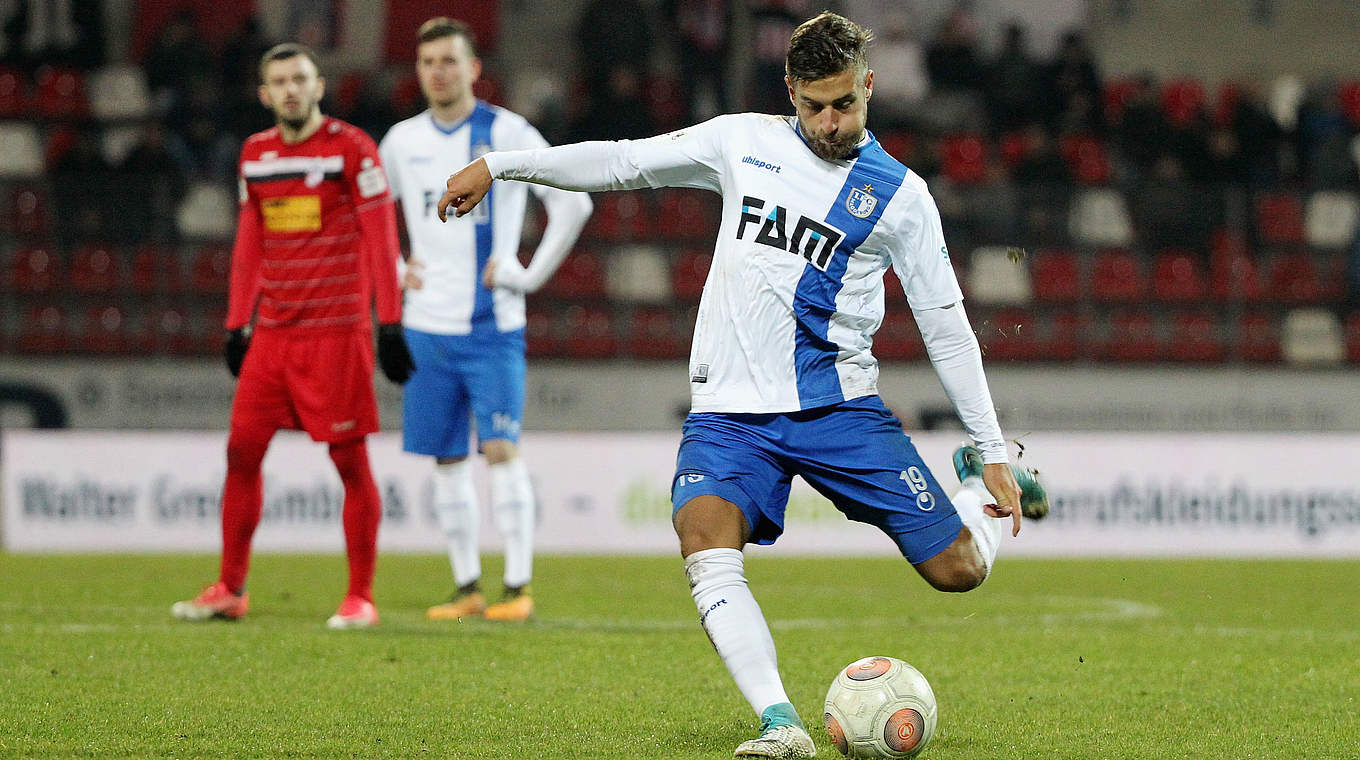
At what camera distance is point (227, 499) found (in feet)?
23.8

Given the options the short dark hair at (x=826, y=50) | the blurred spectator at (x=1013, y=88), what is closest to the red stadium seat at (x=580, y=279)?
the blurred spectator at (x=1013, y=88)

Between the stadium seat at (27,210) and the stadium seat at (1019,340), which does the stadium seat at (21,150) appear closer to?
the stadium seat at (27,210)

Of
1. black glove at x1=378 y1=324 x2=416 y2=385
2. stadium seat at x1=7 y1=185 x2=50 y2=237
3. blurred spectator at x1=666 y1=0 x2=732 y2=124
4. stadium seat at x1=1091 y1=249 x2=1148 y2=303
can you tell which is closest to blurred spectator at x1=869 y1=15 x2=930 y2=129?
blurred spectator at x1=666 y1=0 x2=732 y2=124

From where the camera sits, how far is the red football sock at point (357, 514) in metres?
7.24

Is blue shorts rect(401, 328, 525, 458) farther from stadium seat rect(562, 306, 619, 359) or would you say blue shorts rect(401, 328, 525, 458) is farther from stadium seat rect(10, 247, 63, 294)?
stadium seat rect(10, 247, 63, 294)

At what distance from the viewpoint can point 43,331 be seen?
13953 millimetres

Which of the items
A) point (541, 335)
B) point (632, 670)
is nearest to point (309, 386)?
point (632, 670)

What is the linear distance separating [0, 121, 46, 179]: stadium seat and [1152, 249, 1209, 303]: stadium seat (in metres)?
10.2

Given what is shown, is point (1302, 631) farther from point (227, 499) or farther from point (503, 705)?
point (227, 499)

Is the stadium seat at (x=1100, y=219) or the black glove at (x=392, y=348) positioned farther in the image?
the stadium seat at (x=1100, y=219)

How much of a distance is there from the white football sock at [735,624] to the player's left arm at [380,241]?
9.87 ft

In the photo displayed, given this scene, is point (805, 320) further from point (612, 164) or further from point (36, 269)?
point (36, 269)

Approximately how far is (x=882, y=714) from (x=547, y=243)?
4.17m

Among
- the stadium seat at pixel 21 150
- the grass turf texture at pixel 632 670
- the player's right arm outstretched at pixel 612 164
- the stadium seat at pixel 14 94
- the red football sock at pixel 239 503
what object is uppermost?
the stadium seat at pixel 14 94
